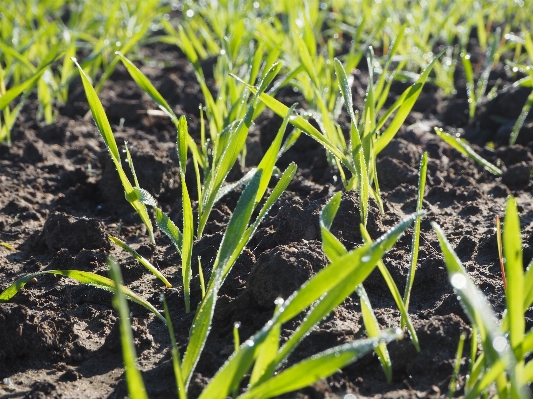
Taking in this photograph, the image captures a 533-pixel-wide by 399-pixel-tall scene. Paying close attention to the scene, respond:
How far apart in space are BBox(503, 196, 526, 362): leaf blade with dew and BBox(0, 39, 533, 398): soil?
0.27 m

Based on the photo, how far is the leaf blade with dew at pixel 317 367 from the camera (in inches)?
33.7

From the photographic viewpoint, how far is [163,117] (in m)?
2.77

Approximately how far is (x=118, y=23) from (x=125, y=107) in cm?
98

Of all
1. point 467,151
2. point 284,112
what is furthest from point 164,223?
point 467,151

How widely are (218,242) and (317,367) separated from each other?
823mm

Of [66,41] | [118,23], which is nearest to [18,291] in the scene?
[66,41]

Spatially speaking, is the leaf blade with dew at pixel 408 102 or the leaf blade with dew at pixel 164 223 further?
the leaf blade with dew at pixel 408 102

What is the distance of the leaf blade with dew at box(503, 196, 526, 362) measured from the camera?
0.86 m

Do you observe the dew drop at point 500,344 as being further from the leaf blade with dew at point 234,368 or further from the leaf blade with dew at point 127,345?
the leaf blade with dew at point 127,345

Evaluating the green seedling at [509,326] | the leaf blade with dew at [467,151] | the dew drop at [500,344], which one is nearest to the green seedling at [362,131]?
the leaf blade with dew at [467,151]

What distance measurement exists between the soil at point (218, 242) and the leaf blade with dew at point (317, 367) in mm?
210

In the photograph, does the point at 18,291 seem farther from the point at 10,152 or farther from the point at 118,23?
the point at 118,23

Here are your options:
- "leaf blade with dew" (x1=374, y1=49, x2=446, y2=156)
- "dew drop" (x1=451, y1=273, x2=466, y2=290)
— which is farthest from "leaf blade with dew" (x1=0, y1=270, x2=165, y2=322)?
"leaf blade with dew" (x1=374, y1=49, x2=446, y2=156)

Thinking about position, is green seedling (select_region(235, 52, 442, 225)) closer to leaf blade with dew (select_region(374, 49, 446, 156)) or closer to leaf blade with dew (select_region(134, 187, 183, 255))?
leaf blade with dew (select_region(374, 49, 446, 156))
